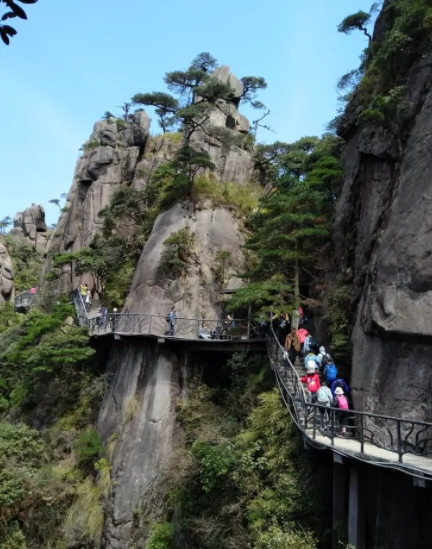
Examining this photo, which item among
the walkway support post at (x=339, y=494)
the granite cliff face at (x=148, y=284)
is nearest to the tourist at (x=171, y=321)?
the granite cliff face at (x=148, y=284)

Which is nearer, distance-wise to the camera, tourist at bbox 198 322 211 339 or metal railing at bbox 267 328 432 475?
metal railing at bbox 267 328 432 475

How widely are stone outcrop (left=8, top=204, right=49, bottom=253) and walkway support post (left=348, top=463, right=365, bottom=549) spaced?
53.0 m

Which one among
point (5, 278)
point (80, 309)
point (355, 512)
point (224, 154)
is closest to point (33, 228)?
point (5, 278)

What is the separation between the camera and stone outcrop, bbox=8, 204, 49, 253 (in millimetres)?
58938

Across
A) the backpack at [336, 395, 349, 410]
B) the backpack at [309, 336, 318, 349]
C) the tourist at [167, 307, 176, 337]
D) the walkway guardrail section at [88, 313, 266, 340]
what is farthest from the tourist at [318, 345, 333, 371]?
the tourist at [167, 307, 176, 337]

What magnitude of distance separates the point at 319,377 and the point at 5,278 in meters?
36.6

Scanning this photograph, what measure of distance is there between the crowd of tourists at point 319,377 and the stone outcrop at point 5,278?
33.1m

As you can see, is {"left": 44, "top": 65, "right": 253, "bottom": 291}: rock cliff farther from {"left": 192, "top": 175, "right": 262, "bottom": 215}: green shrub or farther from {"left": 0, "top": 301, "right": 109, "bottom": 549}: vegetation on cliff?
{"left": 0, "top": 301, "right": 109, "bottom": 549}: vegetation on cliff

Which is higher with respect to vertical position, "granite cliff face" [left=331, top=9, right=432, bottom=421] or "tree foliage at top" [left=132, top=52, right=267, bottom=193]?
"tree foliage at top" [left=132, top=52, right=267, bottom=193]

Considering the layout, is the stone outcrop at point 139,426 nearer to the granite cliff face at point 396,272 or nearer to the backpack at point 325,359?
the backpack at point 325,359

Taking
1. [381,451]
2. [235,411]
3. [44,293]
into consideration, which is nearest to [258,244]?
[235,411]

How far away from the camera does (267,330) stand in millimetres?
18781

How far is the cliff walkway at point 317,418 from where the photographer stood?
9.52 meters

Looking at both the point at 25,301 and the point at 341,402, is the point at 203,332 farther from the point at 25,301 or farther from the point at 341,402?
the point at 25,301
